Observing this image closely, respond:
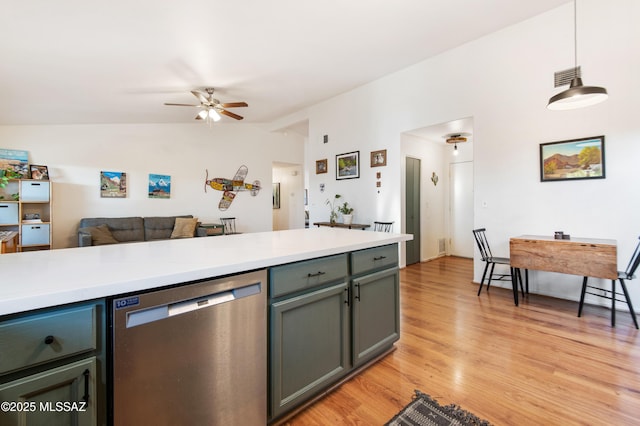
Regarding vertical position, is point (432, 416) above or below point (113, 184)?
below

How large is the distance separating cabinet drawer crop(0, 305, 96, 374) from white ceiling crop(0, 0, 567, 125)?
8.89 ft

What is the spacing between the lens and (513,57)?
3.68 meters

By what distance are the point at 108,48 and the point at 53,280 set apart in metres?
3.05

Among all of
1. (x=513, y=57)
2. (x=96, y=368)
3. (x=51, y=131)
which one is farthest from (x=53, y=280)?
(x=51, y=131)

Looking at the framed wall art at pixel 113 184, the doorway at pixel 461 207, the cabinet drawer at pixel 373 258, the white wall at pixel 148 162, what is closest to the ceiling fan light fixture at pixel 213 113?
the white wall at pixel 148 162

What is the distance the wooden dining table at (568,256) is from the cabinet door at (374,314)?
6.43 ft

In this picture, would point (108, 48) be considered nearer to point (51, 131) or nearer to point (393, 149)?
point (51, 131)

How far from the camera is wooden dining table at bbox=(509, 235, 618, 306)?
8.77 ft

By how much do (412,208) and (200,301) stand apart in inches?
189

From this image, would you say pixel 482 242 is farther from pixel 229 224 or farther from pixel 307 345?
pixel 229 224

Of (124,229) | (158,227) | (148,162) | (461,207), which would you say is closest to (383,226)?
(461,207)

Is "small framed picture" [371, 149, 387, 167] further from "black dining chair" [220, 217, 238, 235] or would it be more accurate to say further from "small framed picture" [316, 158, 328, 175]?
"black dining chair" [220, 217, 238, 235]

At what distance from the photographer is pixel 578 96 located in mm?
2295

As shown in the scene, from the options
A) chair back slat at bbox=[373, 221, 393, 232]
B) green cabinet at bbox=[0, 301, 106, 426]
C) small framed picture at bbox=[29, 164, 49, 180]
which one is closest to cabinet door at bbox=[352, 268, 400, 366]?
green cabinet at bbox=[0, 301, 106, 426]
